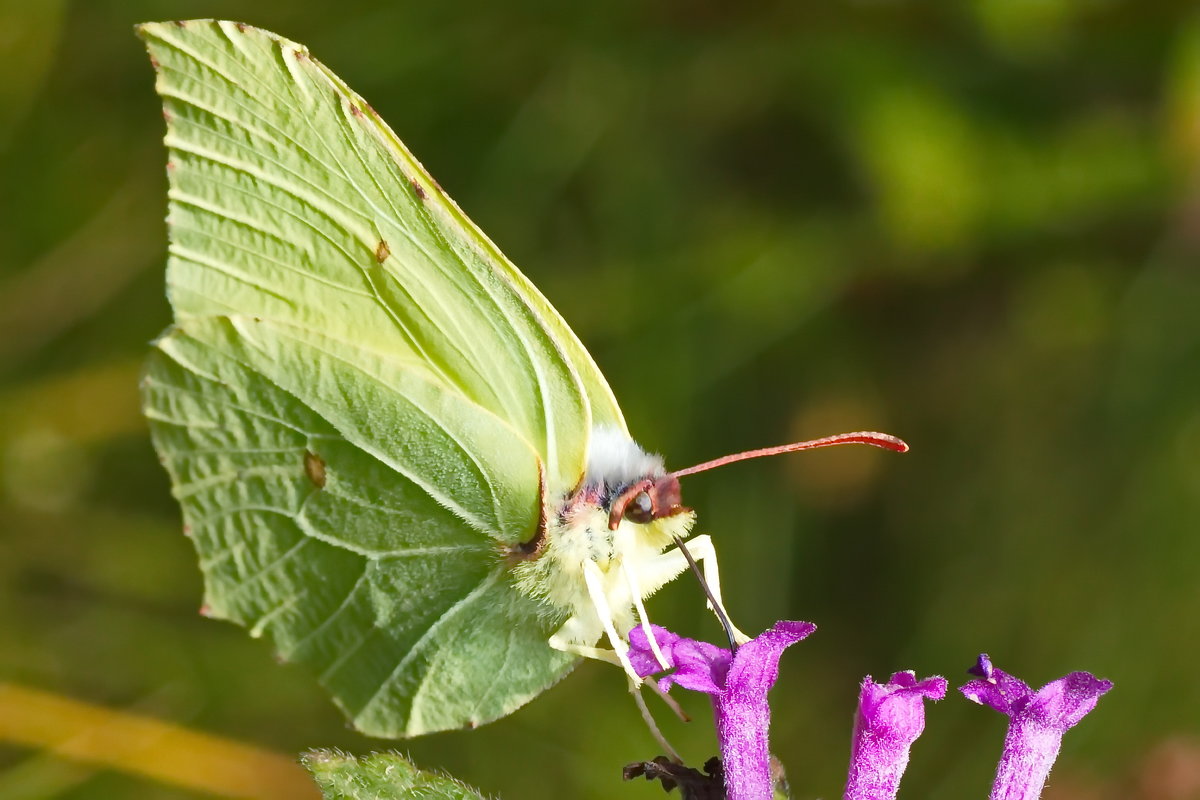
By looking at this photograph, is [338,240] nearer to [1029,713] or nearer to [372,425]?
[372,425]

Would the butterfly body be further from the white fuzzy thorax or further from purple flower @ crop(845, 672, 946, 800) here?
purple flower @ crop(845, 672, 946, 800)

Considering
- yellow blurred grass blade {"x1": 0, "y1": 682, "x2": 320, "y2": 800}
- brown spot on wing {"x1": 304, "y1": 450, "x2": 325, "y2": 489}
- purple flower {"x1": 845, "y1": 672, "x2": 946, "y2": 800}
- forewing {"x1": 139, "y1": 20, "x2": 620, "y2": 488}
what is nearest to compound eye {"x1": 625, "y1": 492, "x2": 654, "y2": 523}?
forewing {"x1": 139, "y1": 20, "x2": 620, "y2": 488}

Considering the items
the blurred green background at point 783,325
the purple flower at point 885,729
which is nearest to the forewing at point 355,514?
the purple flower at point 885,729

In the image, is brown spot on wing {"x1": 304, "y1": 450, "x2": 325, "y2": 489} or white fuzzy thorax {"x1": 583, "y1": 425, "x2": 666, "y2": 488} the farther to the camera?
brown spot on wing {"x1": 304, "y1": 450, "x2": 325, "y2": 489}

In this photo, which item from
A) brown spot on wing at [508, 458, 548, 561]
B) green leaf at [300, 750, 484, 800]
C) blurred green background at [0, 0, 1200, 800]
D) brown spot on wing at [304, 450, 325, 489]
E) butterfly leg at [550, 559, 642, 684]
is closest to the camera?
green leaf at [300, 750, 484, 800]

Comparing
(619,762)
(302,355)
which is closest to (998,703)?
(302,355)

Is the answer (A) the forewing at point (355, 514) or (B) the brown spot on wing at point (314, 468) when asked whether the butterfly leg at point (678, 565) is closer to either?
(A) the forewing at point (355, 514)
